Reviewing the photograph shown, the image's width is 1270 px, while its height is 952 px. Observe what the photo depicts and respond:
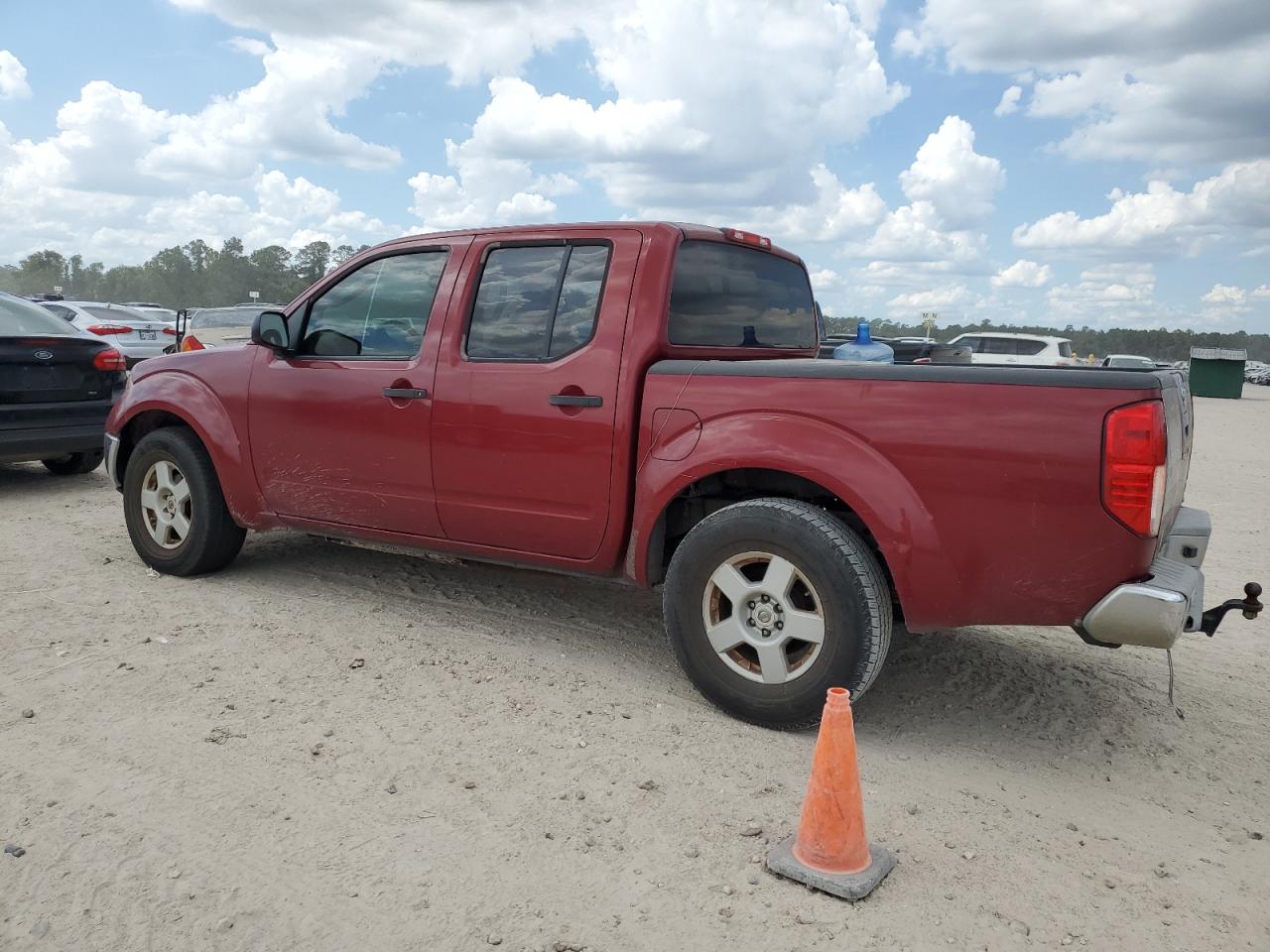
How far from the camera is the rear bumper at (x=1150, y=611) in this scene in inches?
121

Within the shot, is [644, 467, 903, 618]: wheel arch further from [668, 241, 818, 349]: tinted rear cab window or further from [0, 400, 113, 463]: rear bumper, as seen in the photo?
[0, 400, 113, 463]: rear bumper

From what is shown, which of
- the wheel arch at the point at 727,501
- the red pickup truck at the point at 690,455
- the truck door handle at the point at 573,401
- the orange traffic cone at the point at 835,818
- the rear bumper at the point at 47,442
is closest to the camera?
the orange traffic cone at the point at 835,818

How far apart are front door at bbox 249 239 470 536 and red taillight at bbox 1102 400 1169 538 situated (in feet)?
9.18

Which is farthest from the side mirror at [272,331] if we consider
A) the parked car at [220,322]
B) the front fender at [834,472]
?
the parked car at [220,322]

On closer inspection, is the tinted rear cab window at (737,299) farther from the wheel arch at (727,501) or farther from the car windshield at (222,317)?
the car windshield at (222,317)

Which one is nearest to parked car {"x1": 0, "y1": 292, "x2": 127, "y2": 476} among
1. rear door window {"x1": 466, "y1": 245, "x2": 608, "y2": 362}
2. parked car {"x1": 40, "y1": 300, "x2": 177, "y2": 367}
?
rear door window {"x1": 466, "y1": 245, "x2": 608, "y2": 362}

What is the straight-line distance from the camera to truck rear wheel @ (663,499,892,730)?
343 cm

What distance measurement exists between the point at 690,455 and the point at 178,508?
3195 millimetres

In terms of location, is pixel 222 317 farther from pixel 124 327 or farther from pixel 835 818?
pixel 835 818

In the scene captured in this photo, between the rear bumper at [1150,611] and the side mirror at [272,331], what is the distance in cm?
384

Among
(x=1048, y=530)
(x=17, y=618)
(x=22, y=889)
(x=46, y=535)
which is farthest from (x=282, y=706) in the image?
(x=46, y=535)

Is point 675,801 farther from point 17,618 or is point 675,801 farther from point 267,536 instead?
point 267,536

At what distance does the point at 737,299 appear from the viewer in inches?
178

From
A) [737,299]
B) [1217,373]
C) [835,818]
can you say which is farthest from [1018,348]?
[835,818]
